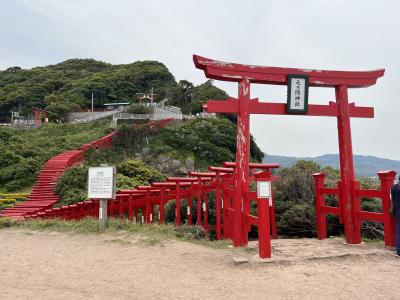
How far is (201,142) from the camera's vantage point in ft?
102

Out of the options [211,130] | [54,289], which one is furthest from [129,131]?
[54,289]

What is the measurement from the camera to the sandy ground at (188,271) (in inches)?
195

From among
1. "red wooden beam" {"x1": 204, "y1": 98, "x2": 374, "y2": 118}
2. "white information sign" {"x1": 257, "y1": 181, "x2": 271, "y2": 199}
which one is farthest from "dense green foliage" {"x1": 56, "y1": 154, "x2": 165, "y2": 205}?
"white information sign" {"x1": 257, "y1": 181, "x2": 271, "y2": 199}

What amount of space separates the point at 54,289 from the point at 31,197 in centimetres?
1571

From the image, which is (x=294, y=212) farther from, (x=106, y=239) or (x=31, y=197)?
(x=31, y=197)

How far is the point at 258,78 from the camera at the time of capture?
310 inches

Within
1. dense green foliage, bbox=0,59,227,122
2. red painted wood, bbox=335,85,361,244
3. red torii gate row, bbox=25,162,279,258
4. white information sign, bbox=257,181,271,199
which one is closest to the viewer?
white information sign, bbox=257,181,271,199

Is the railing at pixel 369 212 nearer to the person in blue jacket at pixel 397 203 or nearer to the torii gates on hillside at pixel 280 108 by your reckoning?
the torii gates on hillside at pixel 280 108

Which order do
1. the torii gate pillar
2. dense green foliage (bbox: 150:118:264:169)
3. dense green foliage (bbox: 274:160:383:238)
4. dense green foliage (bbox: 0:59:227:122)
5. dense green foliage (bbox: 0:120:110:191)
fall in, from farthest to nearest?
dense green foliage (bbox: 0:59:227:122) → dense green foliage (bbox: 150:118:264:169) → dense green foliage (bbox: 0:120:110:191) → dense green foliage (bbox: 274:160:383:238) → the torii gate pillar

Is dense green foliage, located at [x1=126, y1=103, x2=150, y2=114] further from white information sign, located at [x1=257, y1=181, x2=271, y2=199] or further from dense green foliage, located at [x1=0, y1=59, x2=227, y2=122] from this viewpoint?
white information sign, located at [x1=257, y1=181, x2=271, y2=199]

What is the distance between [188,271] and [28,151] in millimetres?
22990

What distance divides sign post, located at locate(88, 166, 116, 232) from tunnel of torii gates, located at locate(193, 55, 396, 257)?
2.98 m

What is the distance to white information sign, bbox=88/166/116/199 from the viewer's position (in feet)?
30.2

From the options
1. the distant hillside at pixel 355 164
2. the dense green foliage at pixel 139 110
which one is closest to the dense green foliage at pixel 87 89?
the dense green foliage at pixel 139 110
